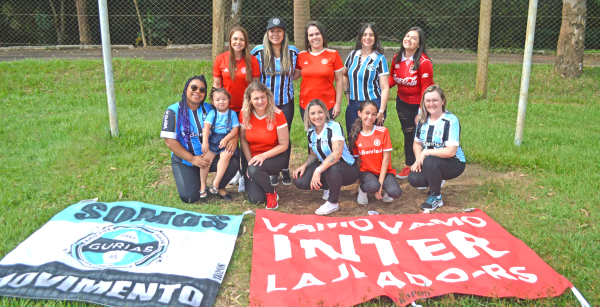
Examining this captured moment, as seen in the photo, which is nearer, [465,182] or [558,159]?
[465,182]

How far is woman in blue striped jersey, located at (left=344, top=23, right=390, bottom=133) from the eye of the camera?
4834 mm

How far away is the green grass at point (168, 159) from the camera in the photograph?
378 centimetres

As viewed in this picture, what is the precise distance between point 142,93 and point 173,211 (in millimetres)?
6880

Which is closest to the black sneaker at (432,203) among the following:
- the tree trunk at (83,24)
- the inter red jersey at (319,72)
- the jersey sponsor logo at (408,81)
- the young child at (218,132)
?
the jersey sponsor logo at (408,81)

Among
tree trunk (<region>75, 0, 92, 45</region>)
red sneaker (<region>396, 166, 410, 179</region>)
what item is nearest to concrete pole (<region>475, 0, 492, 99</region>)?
red sneaker (<region>396, 166, 410, 179</region>)

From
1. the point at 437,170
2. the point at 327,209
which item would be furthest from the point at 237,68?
the point at 437,170

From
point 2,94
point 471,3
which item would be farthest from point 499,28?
point 2,94

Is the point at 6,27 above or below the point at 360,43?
above

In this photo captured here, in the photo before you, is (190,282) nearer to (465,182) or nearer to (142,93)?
(465,182)

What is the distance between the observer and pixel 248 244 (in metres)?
3.77

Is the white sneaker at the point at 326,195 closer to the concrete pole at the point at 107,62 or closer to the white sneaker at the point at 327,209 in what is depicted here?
the white sneaker at the point at 327,209

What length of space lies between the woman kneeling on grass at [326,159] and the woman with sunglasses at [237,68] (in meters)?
0.82

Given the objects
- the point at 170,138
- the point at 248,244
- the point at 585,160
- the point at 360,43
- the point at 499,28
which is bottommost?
the point at 248,244

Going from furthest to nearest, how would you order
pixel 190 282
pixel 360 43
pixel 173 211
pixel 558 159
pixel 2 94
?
pixel 2 94 < pixel 558 159 < pixel 360 43 < pixel 173 211 < pixel 190 282
